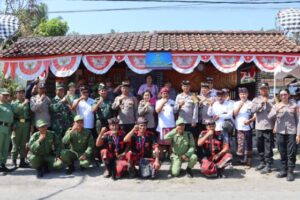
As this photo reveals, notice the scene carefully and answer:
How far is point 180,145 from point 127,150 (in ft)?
3.70

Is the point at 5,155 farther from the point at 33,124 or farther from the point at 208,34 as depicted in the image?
the point at 208,34

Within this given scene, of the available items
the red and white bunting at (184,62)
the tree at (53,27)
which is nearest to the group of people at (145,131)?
the red and white bunting at (184,62)

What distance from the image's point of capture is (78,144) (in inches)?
342

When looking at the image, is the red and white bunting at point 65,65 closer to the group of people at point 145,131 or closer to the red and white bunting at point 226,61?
the group of people at point 145,131

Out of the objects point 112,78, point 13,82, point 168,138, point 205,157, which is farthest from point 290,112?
point 13,82

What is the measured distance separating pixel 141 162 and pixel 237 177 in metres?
2.00

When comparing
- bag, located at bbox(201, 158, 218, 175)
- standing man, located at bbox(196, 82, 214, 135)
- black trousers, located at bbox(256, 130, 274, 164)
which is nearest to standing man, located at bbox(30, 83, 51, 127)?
standing man, located at bbox(196, 82, 214, 135)

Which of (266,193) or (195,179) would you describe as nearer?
(266,193)

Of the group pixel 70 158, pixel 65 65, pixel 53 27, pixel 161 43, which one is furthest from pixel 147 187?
pixel 53 27

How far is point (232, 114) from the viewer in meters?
9.06

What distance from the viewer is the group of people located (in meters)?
8.14

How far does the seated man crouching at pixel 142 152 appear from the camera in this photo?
809 cm

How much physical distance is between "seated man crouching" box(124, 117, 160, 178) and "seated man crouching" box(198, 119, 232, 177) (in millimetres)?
999

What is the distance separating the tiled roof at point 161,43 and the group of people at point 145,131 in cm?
205
